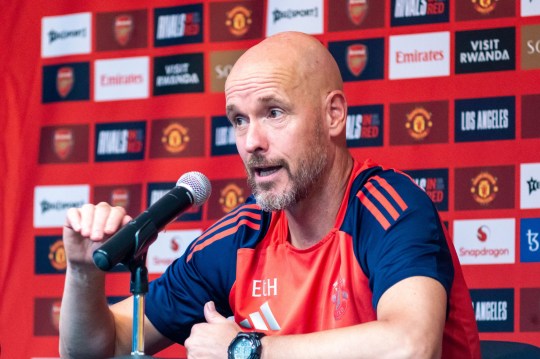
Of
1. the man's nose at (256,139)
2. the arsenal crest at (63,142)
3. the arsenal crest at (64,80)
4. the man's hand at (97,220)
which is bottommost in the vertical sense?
the man's hand at (97,220)

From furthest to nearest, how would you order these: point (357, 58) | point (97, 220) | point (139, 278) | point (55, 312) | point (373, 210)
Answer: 1. point (55, 312)
2. point (357, 58)
3. point (373, 210)
4. point (97, 220)
5. point (139, 278)

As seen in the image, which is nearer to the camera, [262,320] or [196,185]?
[196,185]

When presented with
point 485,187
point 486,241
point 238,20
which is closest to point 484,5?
point 485,187

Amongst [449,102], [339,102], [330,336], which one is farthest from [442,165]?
[330,336]

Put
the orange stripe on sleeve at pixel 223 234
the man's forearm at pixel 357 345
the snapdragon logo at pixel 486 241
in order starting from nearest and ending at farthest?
1. the man's forearm at pixel 357 345
2. the orange stripe on sleeve at pixel 223 234
3. the snapdragon logo at pixel 486 241

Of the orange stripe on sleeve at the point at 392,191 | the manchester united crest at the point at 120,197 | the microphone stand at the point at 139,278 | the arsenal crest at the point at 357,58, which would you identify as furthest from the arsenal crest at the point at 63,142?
the microphone stand at the point at 139,278

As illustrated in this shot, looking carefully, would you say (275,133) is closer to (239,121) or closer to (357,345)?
(239,121)

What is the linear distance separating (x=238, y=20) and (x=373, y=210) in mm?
1810

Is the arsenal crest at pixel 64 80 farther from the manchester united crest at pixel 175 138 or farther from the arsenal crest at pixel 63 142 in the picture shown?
the manchester united crest at pixel 175 138

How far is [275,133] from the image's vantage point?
6.92 feet

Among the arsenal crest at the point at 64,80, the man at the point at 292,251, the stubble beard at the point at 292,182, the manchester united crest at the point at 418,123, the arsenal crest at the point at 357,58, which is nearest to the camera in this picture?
the man at the point at 292,251

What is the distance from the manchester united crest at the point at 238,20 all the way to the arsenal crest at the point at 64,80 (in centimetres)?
72

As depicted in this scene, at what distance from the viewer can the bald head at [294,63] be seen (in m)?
2.14

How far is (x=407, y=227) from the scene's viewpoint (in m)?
1.96
